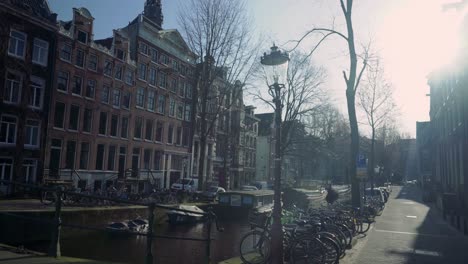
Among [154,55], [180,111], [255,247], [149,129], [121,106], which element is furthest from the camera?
[180,111]

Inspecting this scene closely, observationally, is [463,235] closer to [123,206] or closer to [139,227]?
[139,227]

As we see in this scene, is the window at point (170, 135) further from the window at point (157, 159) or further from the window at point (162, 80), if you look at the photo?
the window at point (162, 80)

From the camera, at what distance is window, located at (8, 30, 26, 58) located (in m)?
26.2

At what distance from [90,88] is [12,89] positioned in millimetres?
7156

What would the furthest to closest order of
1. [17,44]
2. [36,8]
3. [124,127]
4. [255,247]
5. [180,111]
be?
1. [180,111]
2. [124,127]
3. [36,8]
4. [17,44]
5. [255,247]

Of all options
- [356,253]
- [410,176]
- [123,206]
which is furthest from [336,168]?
[356,253]

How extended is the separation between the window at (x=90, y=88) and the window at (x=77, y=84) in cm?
73

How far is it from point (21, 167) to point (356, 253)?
77.2 feet

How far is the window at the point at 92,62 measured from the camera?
108 ft

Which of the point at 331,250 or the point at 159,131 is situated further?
the point at 159,131

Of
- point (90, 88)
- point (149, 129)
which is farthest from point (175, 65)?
point (90, 88)

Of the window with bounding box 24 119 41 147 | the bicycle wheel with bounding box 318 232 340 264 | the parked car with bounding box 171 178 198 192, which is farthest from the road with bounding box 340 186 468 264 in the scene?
the window with bounding box 24 119 41 147

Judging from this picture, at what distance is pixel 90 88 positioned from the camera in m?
33.0

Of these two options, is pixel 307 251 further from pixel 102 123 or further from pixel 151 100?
pixel 151 100
